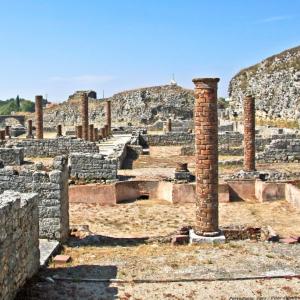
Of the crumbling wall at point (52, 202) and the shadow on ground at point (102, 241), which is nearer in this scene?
the crumbling wall at point (52, 202)

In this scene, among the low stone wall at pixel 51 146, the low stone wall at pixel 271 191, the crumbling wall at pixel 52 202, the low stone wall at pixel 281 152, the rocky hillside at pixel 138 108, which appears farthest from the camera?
the rocky hillside at pixel 138 108

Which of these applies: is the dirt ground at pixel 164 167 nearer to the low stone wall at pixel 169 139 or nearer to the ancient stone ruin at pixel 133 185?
the ancient stone ruin at pixel 133 185

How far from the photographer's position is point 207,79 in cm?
1108

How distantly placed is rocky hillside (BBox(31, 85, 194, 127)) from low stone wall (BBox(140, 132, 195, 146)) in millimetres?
28775

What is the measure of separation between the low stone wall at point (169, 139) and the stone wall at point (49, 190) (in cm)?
2574

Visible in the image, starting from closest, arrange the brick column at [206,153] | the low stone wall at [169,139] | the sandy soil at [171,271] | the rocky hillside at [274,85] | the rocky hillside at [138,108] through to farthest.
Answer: the sandy soil at [171,271]
the brick column at [206,153]
the low stone wall at [169,139]
the rocky hillside at [274,85]
the rocky hillside at [138,108]

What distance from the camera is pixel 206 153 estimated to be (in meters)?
11.2

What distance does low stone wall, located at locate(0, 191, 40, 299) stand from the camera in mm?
7270

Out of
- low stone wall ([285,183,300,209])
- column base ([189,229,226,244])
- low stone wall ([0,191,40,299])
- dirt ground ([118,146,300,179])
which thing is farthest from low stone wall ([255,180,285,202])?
low stone wall ([0,191,40,299])

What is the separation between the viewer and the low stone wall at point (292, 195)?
1612cm

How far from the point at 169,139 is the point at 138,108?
32984 millimetres

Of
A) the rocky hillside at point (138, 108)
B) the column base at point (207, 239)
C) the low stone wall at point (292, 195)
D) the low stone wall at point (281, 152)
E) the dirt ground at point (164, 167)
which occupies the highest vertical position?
the rocky hillside at point (138, 108)

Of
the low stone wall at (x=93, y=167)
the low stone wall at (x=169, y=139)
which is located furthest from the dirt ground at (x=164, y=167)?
the low stone wall at (x=169, y=139)

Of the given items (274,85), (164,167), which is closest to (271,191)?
(164,167)
